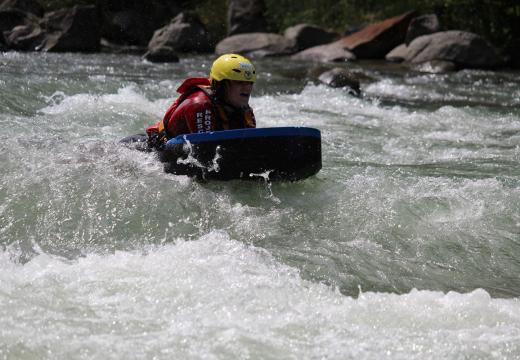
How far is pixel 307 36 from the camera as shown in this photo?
1870 cm

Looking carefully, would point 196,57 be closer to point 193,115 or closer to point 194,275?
point 193,115

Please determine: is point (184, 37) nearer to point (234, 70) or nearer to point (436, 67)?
point (436, 67)

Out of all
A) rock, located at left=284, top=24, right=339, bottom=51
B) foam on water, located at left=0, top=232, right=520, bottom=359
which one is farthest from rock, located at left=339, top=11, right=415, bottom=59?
foam on water, located at left=0, top=232, right=520, bottom=359

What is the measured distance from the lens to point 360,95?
37.4ft

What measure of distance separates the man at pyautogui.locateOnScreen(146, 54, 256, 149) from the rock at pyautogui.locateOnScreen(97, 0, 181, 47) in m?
15.6

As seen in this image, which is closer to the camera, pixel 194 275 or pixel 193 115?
pixel 194 275

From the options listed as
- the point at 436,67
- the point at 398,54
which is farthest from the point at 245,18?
the point at 436,67

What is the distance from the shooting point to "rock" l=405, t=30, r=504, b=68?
15438 millimetres

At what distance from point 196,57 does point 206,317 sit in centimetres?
1424

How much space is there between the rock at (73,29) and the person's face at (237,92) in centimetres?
1187

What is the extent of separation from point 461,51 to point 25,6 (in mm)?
11589

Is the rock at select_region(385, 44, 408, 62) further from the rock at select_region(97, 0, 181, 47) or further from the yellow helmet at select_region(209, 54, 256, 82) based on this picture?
the yellow helmet at select_region(209, 54, 256, 82)

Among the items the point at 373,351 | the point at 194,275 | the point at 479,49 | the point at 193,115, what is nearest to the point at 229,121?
the point at 193,115

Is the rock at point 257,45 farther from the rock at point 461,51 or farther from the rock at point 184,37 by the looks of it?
the rock at point 461,51
